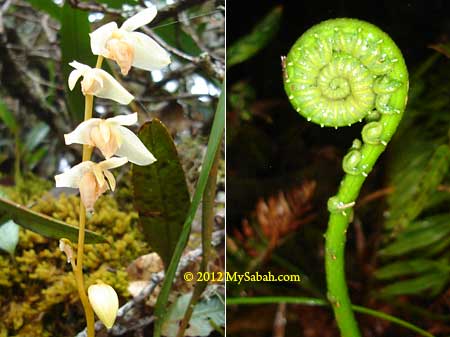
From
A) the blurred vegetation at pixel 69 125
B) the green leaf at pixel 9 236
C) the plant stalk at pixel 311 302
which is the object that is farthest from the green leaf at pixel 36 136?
the plant stalk at pixel 311 302

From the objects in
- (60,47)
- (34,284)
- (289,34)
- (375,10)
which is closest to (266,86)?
(289,34)

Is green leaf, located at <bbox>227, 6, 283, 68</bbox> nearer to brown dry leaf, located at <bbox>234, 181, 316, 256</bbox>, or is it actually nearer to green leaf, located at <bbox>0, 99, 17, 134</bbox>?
brown dry leaf, located at <bbox>234, 181, 316, 256</bbox>

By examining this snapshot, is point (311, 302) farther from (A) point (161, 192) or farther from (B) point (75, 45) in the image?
(B) point (75, 45)

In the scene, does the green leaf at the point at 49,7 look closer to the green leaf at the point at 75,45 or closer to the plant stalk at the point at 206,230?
the green leaf at the point at 75,45

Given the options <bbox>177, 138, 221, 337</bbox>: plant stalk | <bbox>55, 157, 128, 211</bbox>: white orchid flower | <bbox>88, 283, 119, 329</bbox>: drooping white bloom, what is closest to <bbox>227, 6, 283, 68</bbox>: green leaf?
<bbox>177, 138, 221, 337</bbox>: plant stalk

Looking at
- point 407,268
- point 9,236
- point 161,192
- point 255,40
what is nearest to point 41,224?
point 9,236

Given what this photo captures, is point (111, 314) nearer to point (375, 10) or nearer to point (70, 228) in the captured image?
point (70, 228)
